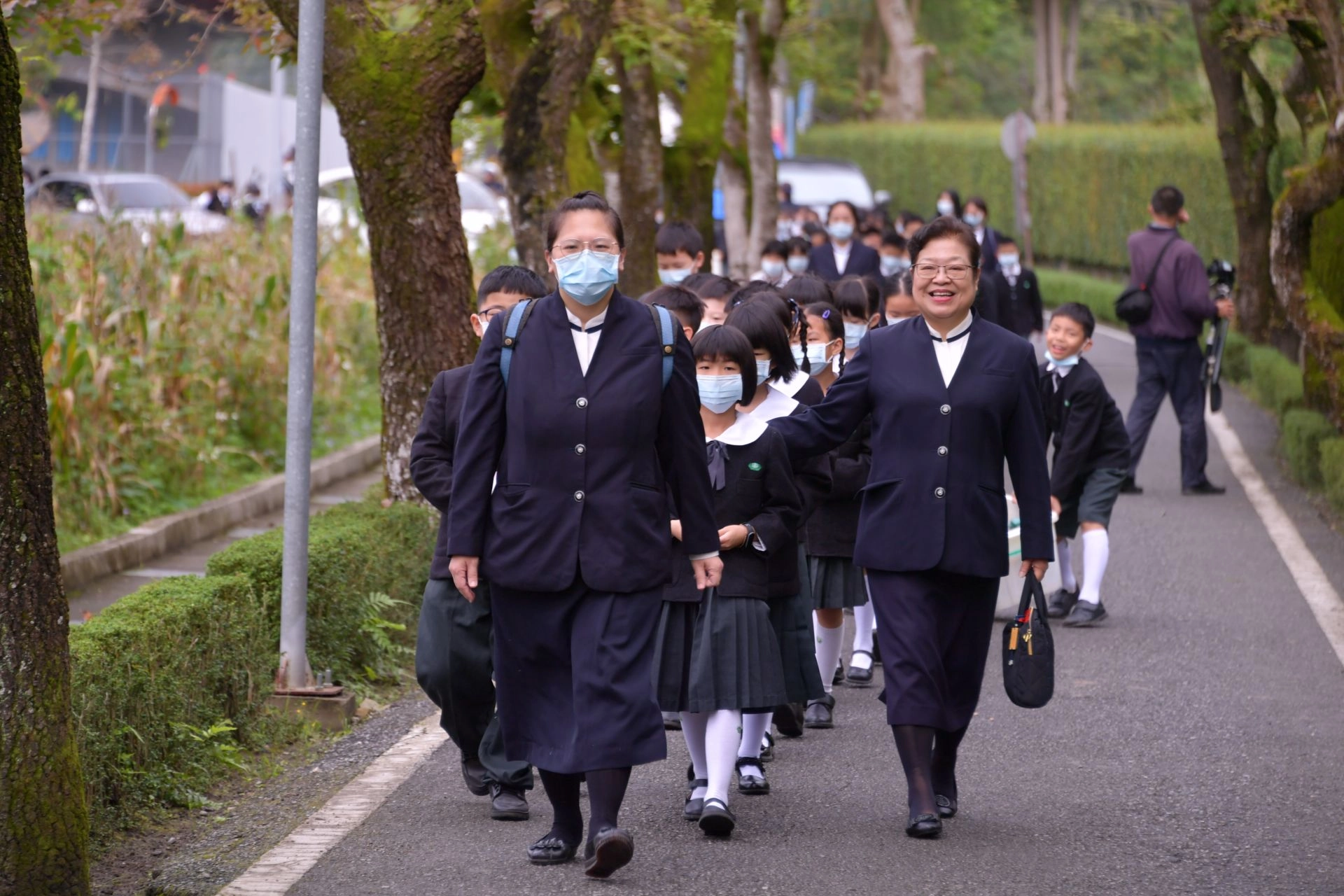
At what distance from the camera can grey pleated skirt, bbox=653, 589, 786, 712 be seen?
18.2ft

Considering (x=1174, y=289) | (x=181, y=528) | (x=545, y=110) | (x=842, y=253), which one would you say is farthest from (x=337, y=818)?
(x=842, y=253)

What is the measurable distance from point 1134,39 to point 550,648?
2024 inches

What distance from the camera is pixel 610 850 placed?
4.86 m

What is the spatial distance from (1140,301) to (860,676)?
5915 mm

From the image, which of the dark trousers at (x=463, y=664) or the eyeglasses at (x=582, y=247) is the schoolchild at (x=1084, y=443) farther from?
the eyeglasses at (x=582, y=247)

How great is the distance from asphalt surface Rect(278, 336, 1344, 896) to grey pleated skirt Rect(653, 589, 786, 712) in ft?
1.34

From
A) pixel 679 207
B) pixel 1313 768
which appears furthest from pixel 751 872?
pixel 679 207

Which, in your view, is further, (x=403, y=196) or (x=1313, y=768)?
(x=403, y=196)

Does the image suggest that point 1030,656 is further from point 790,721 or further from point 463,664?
point 463,664

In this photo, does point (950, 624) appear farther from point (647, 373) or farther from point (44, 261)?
point (44, 261)

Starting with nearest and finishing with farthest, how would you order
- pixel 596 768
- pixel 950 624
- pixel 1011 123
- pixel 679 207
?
pixel 596 768
pixel 950 624
pixel 679 207
pixel 1011 123

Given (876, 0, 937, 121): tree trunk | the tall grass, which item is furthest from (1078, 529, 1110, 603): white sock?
(876, 0, 937, 121): tree trunk

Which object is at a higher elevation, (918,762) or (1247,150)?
(1247,150)

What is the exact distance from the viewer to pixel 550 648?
5105 millimetres
